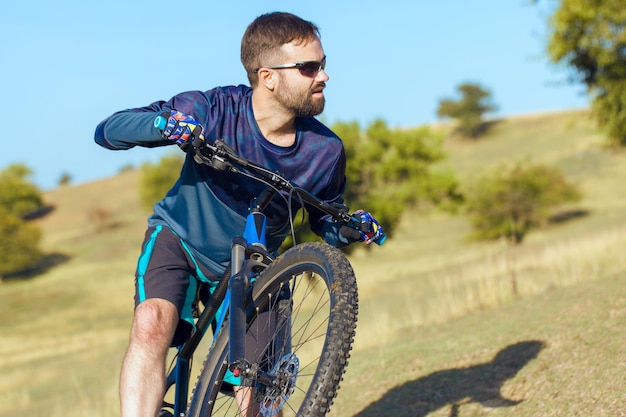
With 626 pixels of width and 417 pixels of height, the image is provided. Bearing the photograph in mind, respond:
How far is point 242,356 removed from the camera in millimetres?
3529

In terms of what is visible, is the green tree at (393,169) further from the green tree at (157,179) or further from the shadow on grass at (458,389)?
the green tree at (157,179)

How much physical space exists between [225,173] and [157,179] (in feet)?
212

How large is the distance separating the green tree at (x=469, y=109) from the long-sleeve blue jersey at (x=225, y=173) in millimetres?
84737

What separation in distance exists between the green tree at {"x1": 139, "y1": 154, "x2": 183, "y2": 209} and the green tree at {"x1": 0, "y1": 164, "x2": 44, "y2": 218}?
13.8m

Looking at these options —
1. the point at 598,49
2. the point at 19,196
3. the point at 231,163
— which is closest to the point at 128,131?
the point at 231,163

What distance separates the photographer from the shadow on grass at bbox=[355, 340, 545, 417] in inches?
217

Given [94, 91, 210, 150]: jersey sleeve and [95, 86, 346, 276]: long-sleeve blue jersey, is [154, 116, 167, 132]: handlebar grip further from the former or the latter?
[95, 86, 346, 276]: long-sleeve blue jersey

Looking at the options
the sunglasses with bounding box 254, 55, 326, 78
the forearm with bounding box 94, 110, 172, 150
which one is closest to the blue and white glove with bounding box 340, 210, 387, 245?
the sunglasses with bounding box 254, 55, 326, 78

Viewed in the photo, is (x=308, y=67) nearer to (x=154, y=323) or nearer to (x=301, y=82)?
(x=301, y=82)

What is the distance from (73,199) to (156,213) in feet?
270

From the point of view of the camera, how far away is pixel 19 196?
252ft

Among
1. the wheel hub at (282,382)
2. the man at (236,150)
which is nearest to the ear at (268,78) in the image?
the man at (236,150)

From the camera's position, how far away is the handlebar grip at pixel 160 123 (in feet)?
11.9

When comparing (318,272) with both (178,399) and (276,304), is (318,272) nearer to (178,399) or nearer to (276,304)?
(276,304)
